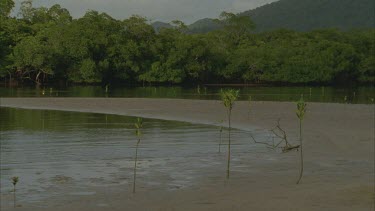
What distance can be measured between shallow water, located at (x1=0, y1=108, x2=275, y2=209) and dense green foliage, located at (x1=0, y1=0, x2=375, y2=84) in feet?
188

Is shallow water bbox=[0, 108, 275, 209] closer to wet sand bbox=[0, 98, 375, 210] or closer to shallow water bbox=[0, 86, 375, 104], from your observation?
wet sand bbox=[0, 98, 375, 210]

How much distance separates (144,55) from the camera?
9331 centimetres

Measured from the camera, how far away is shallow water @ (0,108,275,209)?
1296cm

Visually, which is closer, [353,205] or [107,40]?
[353,205]

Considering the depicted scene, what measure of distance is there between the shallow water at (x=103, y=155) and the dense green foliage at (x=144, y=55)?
5732cm

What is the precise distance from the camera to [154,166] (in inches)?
602

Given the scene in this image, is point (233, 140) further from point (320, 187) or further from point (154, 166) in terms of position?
point (320, 187)

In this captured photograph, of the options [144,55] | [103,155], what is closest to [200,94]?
[144,55]

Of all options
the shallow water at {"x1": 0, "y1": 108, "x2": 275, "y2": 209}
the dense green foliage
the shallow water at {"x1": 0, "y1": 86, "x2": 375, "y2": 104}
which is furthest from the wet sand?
the dense green foliage

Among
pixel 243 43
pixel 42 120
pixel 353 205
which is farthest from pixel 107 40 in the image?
pixel 353 205

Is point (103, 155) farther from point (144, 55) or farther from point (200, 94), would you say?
point (144, 55)

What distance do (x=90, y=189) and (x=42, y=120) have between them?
18251 mm

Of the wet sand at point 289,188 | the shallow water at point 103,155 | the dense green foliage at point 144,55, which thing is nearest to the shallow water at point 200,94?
the dense green foliage at point 144,55

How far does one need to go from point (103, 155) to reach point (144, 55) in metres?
76.6
